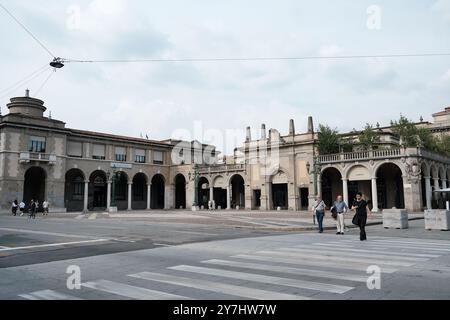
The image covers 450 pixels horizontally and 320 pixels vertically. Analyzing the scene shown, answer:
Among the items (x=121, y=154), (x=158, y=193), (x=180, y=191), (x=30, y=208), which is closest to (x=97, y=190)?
(x=121, y=154)

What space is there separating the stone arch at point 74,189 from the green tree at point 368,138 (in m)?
38.1

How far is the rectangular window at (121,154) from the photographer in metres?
56.9

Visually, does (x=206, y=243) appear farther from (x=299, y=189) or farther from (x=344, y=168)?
(x=299, y=189)

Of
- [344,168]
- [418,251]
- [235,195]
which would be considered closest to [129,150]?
[235,195]

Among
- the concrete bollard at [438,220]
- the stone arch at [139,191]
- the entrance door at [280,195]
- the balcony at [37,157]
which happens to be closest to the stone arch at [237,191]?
the entrance door at [280,195]

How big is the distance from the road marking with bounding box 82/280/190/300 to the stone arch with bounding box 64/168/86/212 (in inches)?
1922

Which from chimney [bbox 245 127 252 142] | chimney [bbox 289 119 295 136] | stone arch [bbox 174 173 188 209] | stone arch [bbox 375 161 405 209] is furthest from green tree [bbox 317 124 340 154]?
stone arch [bbox 174 173 188 209]

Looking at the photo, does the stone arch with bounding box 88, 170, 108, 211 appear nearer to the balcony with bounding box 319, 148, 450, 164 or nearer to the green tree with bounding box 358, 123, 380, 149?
the balcony with bounding box 319, 148, 450, 164

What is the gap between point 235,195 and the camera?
58.9m

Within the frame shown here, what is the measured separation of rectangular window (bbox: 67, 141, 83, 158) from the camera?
5100 cm

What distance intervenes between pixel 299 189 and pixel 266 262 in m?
40.4

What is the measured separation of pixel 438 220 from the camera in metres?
17.5

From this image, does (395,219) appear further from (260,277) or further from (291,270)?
(260,277)

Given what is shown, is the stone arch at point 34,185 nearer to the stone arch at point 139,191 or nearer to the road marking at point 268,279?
the stone arch at point 139,191
